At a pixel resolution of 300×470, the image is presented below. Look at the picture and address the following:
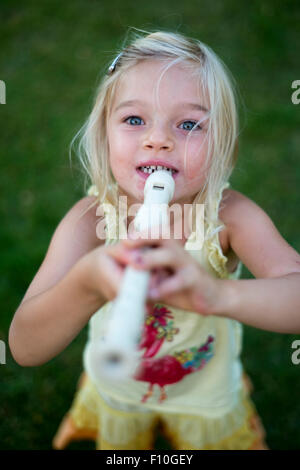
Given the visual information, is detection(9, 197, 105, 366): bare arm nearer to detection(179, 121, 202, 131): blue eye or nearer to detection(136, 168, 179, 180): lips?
→ detection(136, 168, 179, 180): lips

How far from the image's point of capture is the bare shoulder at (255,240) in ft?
3.42

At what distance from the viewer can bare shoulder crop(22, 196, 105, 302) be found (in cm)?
107

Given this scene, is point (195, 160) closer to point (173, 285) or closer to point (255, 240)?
point (255, 240)

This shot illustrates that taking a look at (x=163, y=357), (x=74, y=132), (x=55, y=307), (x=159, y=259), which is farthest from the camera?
(x=74, y=132)

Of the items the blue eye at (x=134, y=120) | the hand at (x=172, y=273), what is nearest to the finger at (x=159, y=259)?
the hand at (x=172, y=273)

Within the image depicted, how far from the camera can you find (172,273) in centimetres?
77

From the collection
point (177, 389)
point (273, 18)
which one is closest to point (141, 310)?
point (177, 389)

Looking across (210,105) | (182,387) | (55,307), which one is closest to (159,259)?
(55,307)

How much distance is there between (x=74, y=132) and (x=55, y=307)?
6.58 feet

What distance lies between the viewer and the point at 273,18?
10.5 feet

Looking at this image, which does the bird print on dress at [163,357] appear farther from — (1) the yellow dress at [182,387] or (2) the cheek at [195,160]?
(2) the cheek at [195,160]

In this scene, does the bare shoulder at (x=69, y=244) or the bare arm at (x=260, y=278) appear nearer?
the bare arm at (x=260, y=278)

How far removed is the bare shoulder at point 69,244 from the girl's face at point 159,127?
0.17 metres

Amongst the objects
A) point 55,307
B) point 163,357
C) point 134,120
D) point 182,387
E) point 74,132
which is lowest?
point 182,387
